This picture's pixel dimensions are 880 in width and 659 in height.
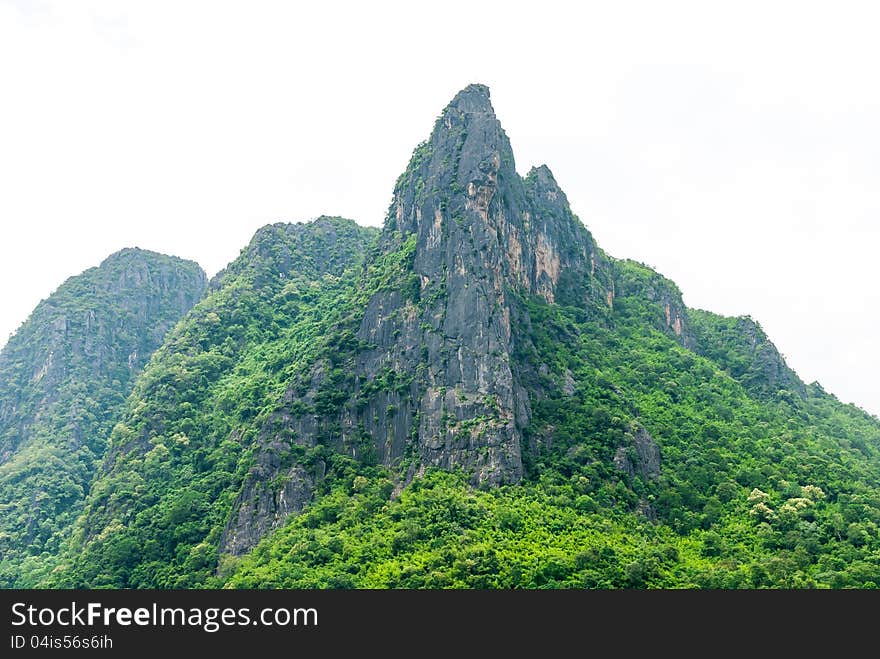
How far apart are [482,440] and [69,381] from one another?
106 meters

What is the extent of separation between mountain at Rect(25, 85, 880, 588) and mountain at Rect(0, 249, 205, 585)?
630 inches

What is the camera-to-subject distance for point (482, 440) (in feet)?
260

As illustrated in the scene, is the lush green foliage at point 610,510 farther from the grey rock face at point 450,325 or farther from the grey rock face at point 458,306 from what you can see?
the grey rock face at point 458,306

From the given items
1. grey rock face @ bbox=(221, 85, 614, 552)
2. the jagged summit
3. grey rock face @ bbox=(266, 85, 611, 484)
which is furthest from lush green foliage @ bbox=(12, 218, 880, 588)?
the jagged summit

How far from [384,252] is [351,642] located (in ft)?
264

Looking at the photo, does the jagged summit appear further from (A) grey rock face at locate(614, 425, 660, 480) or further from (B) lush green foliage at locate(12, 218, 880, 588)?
(A) grey rock face at locate(614, 425, 660, 480)

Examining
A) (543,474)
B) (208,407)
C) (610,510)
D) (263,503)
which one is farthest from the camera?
(208,407)

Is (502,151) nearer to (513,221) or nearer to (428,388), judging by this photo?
(513,221)

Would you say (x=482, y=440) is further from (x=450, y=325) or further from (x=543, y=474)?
(x=450, y=325)

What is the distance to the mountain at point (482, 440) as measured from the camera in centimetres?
6788

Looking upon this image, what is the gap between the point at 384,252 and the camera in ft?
377

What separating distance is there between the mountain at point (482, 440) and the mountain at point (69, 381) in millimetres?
15995

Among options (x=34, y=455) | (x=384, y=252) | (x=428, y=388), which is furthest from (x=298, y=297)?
(x=428, y=388)

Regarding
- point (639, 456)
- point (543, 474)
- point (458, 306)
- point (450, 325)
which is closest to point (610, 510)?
point (543, 474)
